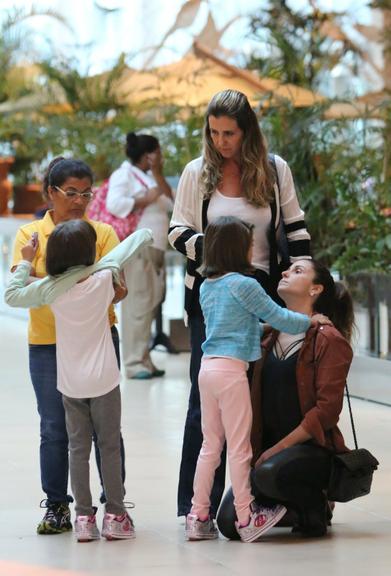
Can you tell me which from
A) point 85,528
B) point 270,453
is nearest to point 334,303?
point 270,453

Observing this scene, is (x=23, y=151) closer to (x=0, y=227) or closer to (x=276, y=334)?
(x=0, y=227)

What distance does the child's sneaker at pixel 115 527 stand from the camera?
5340 mm

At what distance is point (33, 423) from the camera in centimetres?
844

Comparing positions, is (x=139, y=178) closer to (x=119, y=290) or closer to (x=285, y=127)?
(x=285, y=127)

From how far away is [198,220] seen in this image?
18.1 feet

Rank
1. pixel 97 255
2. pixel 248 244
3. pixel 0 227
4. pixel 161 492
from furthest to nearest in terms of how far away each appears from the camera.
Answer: pixel 0 227
pixel 161 492
pixel 97 255
pixel 248 244

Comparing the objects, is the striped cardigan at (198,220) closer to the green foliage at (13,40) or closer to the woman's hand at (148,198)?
the woman's hand at (148,198)

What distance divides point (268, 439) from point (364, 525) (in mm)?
590

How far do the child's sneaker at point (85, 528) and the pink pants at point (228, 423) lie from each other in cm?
42

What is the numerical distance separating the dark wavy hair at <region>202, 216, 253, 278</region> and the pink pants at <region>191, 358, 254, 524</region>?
13.0 inches

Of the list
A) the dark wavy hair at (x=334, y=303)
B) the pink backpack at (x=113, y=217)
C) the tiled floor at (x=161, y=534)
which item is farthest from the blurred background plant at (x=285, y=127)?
the dark wavy hair at (x=334, y=303)

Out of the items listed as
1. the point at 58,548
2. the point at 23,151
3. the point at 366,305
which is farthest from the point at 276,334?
the point at 23,151

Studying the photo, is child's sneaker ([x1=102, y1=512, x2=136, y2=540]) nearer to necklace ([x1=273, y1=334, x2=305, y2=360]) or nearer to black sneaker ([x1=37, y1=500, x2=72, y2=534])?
black sneaker ([x1=37, y1=500, x2=72, y2=534])

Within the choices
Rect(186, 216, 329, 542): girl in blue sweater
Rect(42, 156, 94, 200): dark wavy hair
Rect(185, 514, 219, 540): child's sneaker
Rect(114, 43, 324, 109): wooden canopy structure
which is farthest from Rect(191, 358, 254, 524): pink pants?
Rect(114, 43, 324, 109): wooden canopy structure
